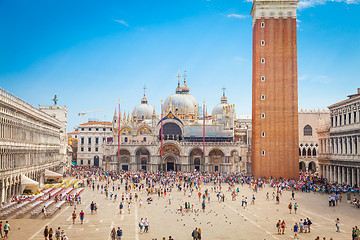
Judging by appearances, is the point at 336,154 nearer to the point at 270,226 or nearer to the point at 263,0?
the point at 263,0

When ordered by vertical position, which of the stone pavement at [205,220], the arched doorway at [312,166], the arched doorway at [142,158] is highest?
the arched doorway at [142,158]

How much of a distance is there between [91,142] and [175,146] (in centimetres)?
3159

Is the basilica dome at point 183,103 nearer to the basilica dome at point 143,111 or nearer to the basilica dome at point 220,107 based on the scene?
the basilica dome at point 220,107

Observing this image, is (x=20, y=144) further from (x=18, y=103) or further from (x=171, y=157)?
(x=171, y=157)

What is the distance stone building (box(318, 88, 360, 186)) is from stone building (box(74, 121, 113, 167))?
6024 cm

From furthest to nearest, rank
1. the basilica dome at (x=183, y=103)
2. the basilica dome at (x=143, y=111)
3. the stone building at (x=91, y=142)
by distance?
1. the basilica dome at (x=143, y=111)
2. the stone building at (x=91, y=142)
3. the basilica dome at (x=183, y=103)

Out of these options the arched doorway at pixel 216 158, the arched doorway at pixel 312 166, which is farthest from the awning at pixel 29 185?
the arched doorway at pixel 312 166

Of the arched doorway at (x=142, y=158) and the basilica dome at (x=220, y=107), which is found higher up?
the basilica dome at (x=220, y=107)

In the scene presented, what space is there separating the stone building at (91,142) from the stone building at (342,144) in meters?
60.2

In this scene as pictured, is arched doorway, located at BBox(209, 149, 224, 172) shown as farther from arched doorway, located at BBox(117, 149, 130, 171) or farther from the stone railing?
the stone railing

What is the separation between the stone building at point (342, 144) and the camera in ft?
165

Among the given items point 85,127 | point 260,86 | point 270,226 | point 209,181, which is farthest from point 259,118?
point 85,127

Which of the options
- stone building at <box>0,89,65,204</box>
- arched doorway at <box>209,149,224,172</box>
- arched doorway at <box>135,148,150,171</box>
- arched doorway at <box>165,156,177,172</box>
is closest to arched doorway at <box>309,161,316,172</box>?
arched doorway at <box>209,149,224,172</box>

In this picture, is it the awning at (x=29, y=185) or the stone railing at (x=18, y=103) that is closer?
the stone railing at (x=18, y=103)
